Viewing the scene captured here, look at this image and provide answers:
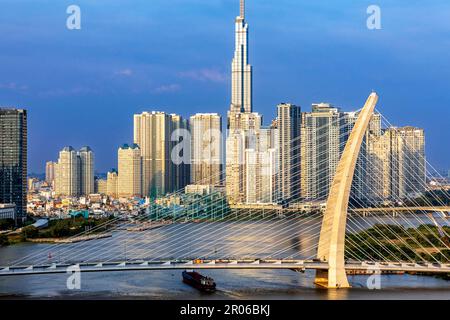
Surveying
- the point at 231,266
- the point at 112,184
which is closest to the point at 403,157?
the point at 231,266

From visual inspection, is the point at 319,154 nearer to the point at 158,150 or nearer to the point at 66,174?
the point at 158,150

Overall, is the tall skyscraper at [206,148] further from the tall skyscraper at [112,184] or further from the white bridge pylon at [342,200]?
the white bridge pylon at [342,200]

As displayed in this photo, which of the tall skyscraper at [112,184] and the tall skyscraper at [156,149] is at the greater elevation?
the tall skyscraper at [156,149]

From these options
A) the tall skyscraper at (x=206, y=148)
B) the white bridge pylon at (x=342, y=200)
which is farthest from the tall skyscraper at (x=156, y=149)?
the white bridge pylon at (x=342, y=200)

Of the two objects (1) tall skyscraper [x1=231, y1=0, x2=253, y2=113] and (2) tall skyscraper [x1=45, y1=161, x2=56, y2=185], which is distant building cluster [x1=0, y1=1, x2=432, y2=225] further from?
(1) tall skyscraper [x1=231, y1=0, x2=253, y2=113]

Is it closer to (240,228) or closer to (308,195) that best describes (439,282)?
(240,228)

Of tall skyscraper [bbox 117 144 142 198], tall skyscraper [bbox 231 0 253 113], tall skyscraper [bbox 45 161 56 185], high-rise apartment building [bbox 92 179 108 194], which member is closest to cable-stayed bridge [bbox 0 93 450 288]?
tall skyscraper [bbox 117 144 142 198]
